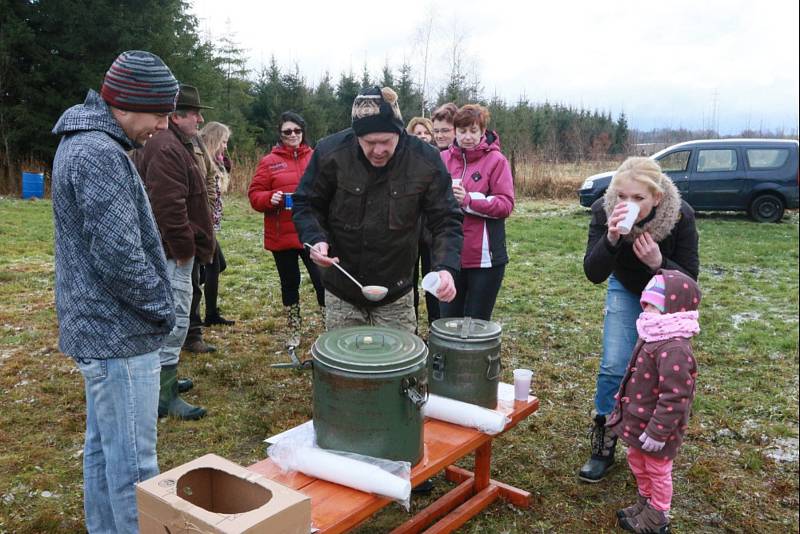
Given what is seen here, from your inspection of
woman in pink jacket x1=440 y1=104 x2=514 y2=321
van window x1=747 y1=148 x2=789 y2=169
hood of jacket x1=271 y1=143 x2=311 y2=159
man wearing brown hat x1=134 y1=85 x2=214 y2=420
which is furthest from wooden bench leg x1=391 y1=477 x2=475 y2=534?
van window x1=747 y1=148 x2=789 y2=169

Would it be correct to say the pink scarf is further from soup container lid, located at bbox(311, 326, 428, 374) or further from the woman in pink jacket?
the woman in pink jacket

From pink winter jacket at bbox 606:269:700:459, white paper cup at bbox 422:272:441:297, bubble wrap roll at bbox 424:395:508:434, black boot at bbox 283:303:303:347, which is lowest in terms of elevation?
black boot at bbox 283:303:303:347

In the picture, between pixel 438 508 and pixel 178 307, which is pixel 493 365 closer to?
pixel 438 508

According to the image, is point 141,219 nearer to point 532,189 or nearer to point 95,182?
point 95,182

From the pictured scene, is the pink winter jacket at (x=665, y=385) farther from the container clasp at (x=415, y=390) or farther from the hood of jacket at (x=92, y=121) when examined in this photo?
the hood of jacket at (x=92, y=121)

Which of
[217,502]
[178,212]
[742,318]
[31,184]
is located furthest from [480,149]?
[31,184]

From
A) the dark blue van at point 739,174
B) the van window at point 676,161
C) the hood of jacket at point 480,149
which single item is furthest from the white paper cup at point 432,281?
the van window at point 676,161

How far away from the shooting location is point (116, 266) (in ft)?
6.63

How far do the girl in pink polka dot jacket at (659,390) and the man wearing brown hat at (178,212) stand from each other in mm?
2321

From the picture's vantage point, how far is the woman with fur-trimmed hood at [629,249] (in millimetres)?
2832

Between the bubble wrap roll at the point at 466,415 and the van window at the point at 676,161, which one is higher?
the van window at the point at 676,161

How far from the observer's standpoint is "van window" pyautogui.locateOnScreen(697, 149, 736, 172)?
12930 millimetres

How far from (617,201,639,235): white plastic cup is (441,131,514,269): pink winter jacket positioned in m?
1.13

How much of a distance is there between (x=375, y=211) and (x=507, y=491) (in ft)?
4.99
